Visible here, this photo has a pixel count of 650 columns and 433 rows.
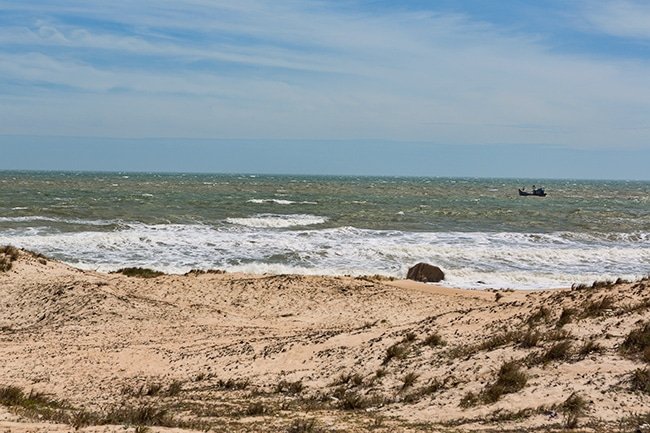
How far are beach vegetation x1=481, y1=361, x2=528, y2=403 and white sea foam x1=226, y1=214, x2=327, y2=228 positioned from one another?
1280 inches

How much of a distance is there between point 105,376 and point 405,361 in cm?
499

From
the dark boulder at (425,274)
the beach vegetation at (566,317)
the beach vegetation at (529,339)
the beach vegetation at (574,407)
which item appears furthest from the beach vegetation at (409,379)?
the dark boulder at (425,274)

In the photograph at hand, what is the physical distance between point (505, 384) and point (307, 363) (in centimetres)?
373

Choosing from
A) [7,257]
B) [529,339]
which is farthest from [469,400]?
[7,257]

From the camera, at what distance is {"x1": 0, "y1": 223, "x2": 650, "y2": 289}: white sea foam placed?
26.3 meters

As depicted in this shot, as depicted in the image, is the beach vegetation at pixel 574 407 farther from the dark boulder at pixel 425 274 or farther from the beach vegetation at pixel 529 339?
the dark boulder at pixel 425 274

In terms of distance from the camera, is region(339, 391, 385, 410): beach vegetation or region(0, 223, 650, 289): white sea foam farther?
region(0, 223, 650, 289): white sea foam

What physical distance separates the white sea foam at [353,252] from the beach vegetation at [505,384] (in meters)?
15.0

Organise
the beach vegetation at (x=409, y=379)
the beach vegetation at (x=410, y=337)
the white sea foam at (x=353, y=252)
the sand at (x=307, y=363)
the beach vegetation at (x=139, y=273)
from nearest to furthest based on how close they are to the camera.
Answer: the sand at (x=307, y=363), the beach vegetation at (x=409, y=379), the beach vegetation at (x=410, y=337), the beach vegetation at (x=139, y=273), the white sea foam at (x=353, y=252)

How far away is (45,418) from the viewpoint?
27.0ft

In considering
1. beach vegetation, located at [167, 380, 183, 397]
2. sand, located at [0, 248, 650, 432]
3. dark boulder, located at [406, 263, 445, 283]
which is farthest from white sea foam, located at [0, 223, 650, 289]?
beach vegetation, located at [167, 380, 183, 397]

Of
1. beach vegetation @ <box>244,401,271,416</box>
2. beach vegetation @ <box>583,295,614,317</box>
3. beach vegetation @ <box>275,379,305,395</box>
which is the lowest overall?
beach vegetation @ <box>275,379,305,395</box>

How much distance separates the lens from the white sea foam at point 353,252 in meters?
26.3

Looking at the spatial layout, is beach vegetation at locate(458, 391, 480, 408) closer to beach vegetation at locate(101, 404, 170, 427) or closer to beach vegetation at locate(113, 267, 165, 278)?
beach vegetation at locate(101, 404, 170, 427)
